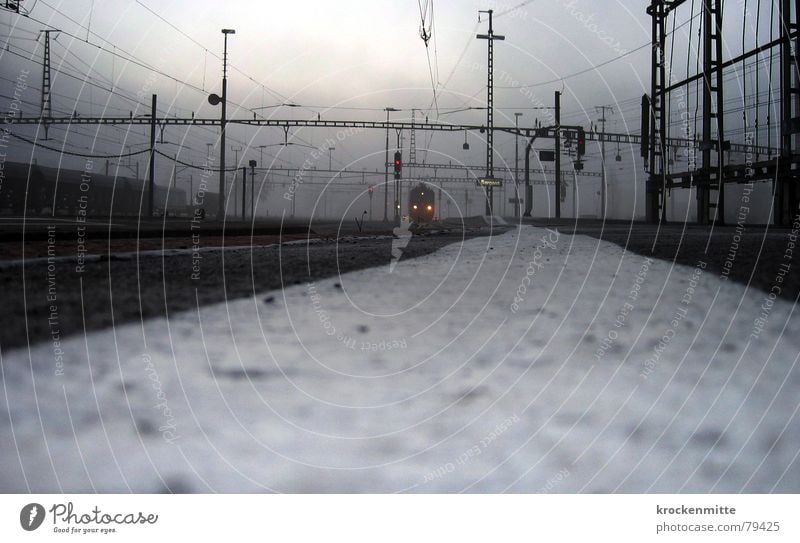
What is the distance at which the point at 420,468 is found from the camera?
167 cm

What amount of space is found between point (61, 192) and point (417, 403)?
49113 mm

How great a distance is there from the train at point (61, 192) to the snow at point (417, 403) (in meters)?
32.4

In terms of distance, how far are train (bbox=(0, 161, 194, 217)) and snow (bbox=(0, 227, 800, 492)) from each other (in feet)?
106

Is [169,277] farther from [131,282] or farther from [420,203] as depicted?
[420,203]

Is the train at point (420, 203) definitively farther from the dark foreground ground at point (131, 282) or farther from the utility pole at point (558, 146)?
the dark foreground ground at point (131, 282)

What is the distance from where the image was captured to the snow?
5.44 ft

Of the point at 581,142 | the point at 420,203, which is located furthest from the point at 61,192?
Answer: the point at 581,142

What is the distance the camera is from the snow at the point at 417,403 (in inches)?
65.2

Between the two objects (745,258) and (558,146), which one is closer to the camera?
(745,258)

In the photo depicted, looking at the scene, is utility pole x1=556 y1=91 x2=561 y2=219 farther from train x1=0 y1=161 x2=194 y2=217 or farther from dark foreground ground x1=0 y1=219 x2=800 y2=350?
dark foreground ground x1=0 y1=219 x2=800 y2=350

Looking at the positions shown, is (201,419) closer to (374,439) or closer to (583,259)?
(374,439)

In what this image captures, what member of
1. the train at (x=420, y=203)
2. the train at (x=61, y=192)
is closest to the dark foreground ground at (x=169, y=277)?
the train at (x=61, y=192)

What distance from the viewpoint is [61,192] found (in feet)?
140
